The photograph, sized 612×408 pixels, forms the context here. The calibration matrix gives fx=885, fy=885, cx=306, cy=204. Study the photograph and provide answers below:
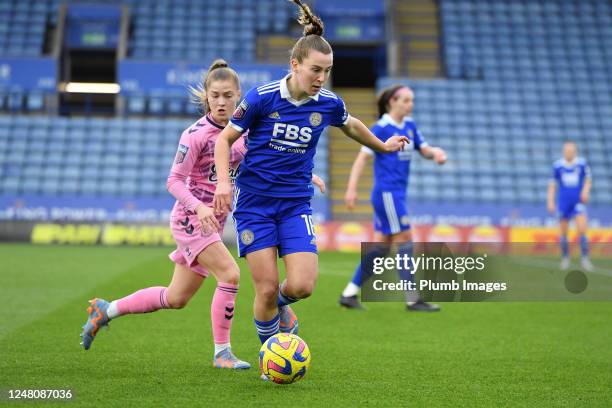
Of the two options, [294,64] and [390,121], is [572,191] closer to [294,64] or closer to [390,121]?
[390,121]

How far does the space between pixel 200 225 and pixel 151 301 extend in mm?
716

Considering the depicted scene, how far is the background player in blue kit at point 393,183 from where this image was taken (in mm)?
8992

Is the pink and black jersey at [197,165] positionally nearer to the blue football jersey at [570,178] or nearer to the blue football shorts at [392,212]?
the blue football shorts at [392,212]

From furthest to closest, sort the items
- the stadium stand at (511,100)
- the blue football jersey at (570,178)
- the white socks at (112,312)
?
the stadium stand at (511,100) → the blue football jersey at (570,178) → the white socks at (112,312)

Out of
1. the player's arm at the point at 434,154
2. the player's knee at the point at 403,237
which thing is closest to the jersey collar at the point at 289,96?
the player's arm at the point at 434,154

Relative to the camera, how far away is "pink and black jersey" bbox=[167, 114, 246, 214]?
539cm

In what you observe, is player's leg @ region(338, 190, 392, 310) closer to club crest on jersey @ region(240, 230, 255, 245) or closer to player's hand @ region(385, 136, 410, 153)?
player's hand @ region(385, 136, 410, 153)

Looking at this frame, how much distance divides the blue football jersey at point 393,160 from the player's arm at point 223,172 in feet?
13.7

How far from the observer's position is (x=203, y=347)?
20.6 ft

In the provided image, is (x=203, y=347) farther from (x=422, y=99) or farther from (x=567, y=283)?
(x=422, y=99)

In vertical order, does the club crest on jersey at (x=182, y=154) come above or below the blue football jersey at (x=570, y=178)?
below

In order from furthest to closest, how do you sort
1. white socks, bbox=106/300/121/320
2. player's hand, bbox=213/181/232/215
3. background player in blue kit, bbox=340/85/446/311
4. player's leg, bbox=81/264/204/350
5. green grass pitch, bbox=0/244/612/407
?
background player in blue kit, bbox=340/85/446/311
white socks, bbox=106/300/121/320
player's leg, bbox=81/264/204/350
player's hand, bbox=213/181/232/215
green grass pitch, bbox=0/244/612/407

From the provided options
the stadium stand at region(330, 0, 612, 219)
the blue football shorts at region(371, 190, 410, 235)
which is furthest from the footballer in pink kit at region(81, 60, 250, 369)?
the stadium stand at region(330, 0, 612, 219)

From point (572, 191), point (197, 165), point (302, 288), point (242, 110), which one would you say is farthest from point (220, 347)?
point (572, 191)
